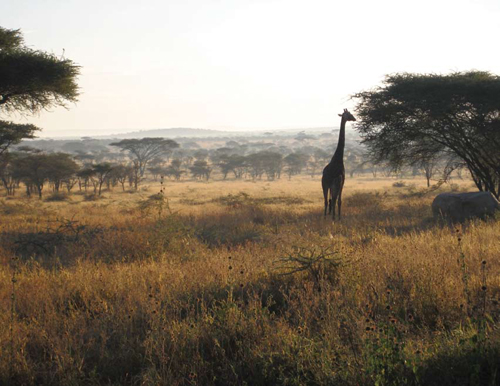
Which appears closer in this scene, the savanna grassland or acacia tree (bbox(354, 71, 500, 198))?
the savanna grassland

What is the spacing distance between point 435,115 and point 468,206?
4.39 meters

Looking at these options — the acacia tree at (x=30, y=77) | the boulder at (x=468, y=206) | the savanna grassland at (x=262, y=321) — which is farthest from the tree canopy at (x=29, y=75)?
the boulder at (x=468, y=206)

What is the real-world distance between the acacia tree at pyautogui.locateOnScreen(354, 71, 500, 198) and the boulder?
351cm

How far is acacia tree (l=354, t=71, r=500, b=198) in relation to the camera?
13.3 m

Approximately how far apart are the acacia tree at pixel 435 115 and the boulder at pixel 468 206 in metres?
3.51

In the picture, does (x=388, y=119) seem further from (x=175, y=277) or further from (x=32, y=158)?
(x=32, y=158)

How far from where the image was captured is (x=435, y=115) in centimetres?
1363

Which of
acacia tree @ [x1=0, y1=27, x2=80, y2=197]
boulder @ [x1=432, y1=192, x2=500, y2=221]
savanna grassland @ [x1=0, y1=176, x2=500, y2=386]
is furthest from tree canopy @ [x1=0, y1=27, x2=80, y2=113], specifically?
boulder @ [x1=432, y1=192, x2=500, y2=221]

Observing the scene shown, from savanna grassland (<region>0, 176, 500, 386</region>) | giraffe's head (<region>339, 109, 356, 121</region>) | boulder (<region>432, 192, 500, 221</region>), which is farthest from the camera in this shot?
giraffe's head (<region>339, 109, 356, 121</region>)

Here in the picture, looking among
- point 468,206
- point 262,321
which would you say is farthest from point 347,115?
point 262,321

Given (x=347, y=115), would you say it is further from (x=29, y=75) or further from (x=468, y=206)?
(x=29, y=75)

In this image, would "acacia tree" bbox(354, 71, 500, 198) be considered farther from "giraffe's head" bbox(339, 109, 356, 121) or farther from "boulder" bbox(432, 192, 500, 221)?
"boulder" bbox(432, 192, 500, 221)

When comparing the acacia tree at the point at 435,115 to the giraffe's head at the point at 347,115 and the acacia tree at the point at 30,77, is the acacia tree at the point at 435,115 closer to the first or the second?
the giraffe's head at the point at 347,115

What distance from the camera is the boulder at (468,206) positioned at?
1055 cm
